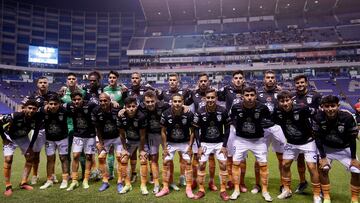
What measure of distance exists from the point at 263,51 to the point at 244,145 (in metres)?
44.9

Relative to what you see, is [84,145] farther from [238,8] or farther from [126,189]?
[238,8]

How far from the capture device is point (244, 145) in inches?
259

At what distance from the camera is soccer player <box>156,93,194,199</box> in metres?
6.64

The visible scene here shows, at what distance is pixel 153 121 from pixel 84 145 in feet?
6.70

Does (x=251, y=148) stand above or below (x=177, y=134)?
below

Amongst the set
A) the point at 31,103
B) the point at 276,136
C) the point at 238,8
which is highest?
the point at 238,8

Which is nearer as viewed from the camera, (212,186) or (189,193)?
(189,193)

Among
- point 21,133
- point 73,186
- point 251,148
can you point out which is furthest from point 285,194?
point 21,133

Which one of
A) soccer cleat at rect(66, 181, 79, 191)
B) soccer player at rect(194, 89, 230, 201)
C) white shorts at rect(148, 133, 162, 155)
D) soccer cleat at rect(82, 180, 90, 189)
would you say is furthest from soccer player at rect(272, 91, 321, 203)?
soccer cleat at rect(66, 181, 79, 191)

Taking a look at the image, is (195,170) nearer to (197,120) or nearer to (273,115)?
(197,120)

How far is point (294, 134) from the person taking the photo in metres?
6.38

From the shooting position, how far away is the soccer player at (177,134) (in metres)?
6.64

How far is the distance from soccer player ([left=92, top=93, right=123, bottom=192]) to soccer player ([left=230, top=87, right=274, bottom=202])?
298 cm

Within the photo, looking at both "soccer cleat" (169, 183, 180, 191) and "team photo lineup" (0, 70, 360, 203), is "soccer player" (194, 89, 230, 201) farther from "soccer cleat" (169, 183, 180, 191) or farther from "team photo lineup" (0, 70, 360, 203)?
"soccer cleat" (169, 183, 180, 191)
